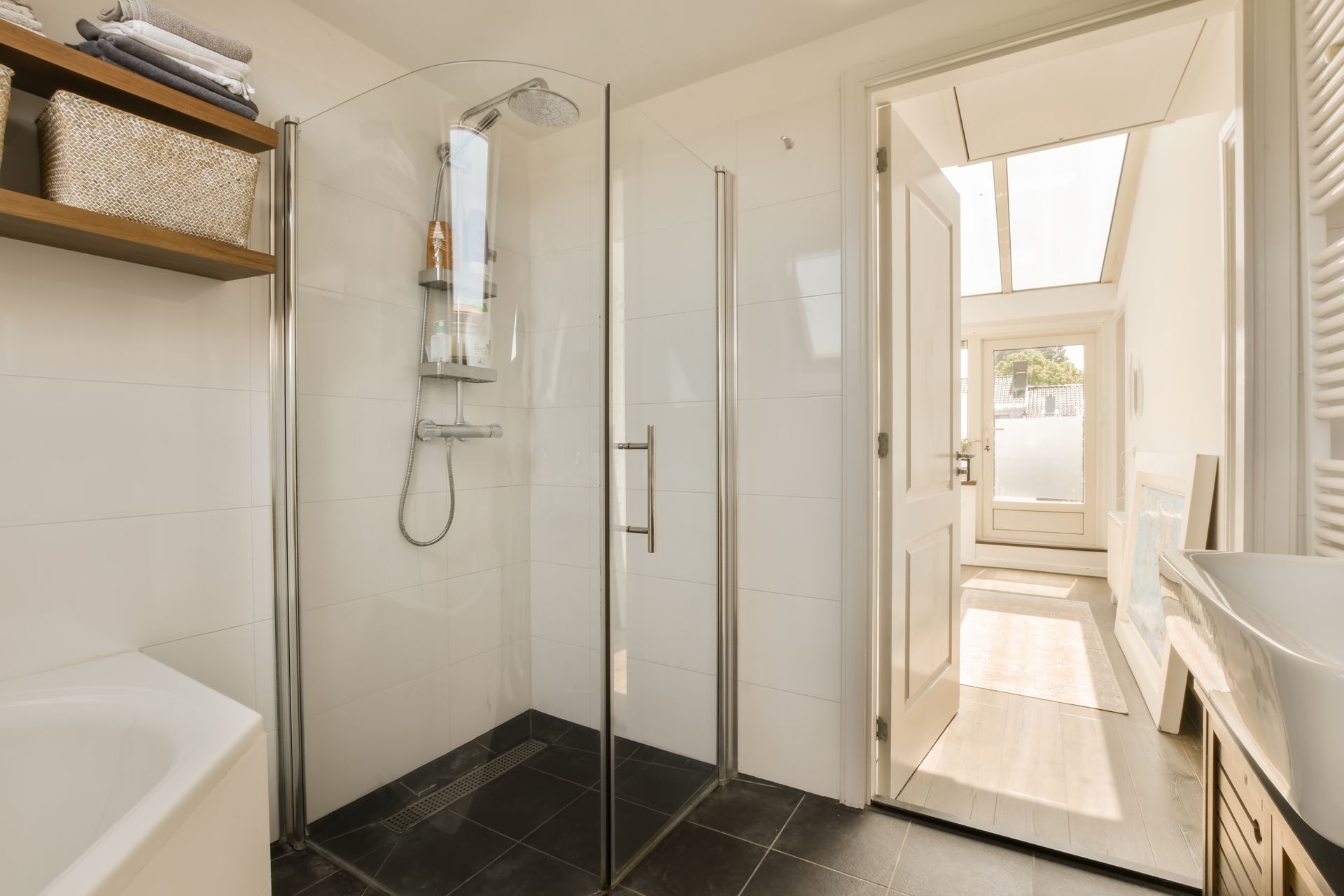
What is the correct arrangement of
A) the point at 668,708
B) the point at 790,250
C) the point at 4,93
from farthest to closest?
the point at 790,250 < the point at 668,708 < the point at 4,93

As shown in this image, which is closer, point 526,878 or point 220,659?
point 526,878

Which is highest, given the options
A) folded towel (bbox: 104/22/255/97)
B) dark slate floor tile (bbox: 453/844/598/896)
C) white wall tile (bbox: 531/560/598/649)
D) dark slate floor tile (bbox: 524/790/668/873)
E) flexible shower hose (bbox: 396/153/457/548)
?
folded towel (bbox: 104/22/255/97)

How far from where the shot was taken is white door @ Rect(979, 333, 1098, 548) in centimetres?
557

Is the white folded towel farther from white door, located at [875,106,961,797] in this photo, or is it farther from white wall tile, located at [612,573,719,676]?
white door, located at [875,106,961,797]

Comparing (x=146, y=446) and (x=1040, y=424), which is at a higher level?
(x=1040, y=424)

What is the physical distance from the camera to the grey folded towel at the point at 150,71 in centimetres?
129

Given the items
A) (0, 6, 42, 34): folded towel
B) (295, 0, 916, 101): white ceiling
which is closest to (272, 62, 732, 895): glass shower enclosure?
(295, 0, 916, 101): white ceiling

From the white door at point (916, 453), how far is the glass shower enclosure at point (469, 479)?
0.73 metres

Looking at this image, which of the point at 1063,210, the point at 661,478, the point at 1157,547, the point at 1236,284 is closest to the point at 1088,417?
the point at 1063,210

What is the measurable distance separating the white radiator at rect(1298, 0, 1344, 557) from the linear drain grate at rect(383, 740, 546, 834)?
68.4 inches

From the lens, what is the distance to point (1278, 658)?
1.82 feet

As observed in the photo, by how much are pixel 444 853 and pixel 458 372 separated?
112 centimetres

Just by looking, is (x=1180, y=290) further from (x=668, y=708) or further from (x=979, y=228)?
(x=668, y=708)

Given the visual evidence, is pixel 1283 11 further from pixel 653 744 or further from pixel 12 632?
pixel 12 632
